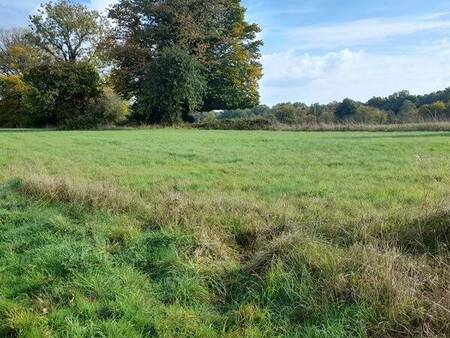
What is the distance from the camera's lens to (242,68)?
145 feet

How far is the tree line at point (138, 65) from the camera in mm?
38594

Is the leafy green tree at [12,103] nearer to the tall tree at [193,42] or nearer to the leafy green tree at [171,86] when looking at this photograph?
the tall tree at [193,42]

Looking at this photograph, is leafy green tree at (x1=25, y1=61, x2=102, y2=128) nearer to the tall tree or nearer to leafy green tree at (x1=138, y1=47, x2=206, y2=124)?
the tall tree

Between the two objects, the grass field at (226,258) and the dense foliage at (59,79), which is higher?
the dense foliage at (59,79)

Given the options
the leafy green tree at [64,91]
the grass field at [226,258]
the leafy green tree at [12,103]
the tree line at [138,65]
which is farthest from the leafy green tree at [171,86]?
the grass field at [226,258]

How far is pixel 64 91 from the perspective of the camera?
4244cm

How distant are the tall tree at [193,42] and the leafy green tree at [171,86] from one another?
1.14 m

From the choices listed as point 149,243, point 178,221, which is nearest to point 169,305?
point 149,243

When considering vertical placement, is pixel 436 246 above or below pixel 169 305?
above

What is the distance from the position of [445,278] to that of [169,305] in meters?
2.63

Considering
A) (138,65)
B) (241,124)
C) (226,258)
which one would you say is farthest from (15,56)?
(226,258)

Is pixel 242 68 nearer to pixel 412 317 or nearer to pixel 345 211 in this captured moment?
pixel 345 211

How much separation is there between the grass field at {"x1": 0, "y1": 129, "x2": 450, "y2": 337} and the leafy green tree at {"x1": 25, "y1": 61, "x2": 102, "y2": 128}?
107 feet

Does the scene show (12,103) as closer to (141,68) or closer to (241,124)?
(141,68)
